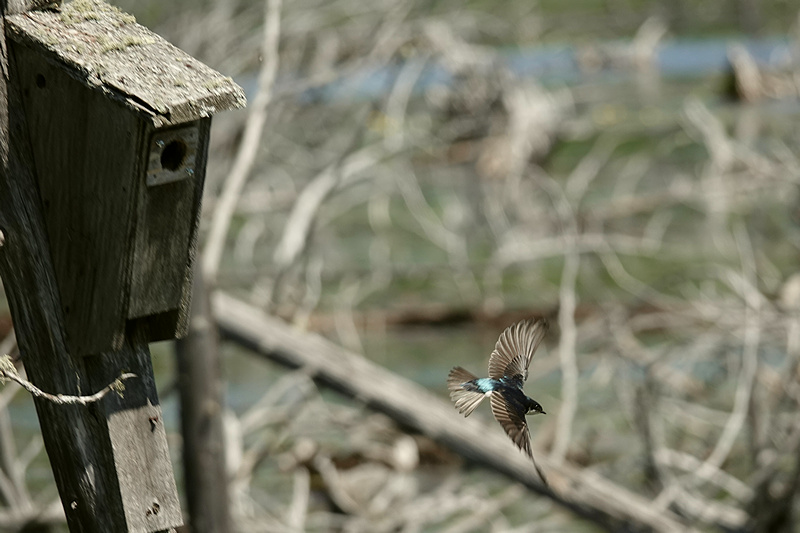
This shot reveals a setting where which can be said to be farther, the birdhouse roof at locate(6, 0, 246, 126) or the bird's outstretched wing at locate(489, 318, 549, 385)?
the bird's outstretched wing at locate(489, 318, 549, 385)

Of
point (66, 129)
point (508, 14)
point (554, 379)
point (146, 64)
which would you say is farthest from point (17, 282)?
point (508, 14)

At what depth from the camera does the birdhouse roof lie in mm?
1874

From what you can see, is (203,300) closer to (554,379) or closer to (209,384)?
(209,384)

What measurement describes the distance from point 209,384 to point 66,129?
1834 mm

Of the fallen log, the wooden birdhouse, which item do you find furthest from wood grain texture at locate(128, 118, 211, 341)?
the fallen log

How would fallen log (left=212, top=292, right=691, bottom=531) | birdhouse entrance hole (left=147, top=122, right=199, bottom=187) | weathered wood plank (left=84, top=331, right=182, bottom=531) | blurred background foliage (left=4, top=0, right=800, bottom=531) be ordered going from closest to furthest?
birdhouse entrance hole (left=147, top=122, right=199, bottom=187) → weathered wood plank (left=84, top=331, right=182, bottom=531) → fallen log (left=212, top=292, right=691, bottom=531) → blurred background foliage (left=4, top=0, right=800, bottom=531)

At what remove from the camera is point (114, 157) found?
201 centimetres

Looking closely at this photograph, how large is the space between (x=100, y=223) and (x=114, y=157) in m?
0.15

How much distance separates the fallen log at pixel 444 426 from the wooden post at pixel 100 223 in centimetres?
172

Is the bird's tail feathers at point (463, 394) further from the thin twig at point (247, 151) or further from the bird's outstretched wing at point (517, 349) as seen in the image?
the thin twig at point (247, 151)

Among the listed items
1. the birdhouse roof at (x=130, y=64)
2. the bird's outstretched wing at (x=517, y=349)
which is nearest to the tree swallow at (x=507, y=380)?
the bird's outstretched wing at (x=517, y=349)

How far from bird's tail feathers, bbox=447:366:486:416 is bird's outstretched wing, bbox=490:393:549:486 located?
0.04m

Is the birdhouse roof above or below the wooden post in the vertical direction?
above

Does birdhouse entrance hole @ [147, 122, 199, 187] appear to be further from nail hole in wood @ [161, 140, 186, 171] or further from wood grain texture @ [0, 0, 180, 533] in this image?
wood grain texture @ [0, 0, 180, 533]
